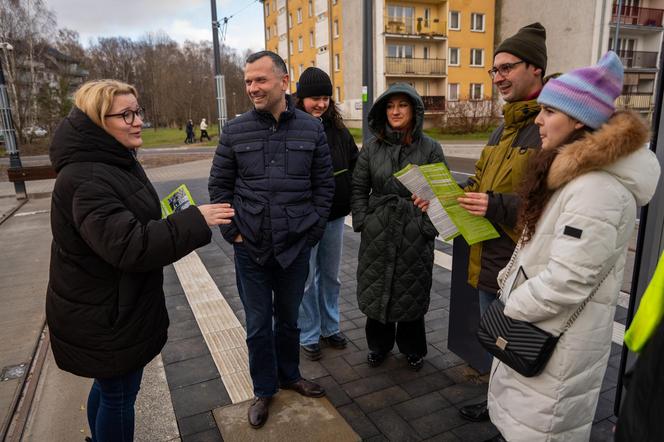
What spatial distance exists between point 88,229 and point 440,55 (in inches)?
1468

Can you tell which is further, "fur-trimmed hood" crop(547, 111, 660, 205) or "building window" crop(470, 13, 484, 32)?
"building window" crop(470, 13, 484, 32)

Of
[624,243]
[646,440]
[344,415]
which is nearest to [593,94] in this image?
[624,243]

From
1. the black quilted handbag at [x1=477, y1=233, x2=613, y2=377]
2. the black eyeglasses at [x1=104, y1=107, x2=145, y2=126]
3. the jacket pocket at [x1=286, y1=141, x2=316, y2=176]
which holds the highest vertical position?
the black eyeglasses at [x1=104, y1=107, x2=145, y2=126]

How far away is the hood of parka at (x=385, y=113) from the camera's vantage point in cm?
296

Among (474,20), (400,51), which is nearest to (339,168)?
(400,51)

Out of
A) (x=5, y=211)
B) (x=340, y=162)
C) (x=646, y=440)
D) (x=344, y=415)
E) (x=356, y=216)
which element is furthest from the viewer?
(x=5, y=211)

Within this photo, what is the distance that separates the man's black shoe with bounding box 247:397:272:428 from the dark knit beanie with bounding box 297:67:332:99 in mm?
2097

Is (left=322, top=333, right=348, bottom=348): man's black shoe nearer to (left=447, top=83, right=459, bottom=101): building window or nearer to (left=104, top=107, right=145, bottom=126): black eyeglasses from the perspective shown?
(left=104, top=107, right=145, bottom=126): black eyeglasses

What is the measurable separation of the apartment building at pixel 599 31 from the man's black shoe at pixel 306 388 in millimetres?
30949

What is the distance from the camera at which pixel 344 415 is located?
285 cm

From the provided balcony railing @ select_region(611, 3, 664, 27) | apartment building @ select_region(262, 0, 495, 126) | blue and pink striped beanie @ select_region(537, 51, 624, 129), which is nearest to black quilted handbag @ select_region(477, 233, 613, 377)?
blue and pink striped beanie @ select_region(537, 51, 624, 129)

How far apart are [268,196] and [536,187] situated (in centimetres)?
141

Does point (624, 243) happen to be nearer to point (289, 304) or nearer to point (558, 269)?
point (558, 269)

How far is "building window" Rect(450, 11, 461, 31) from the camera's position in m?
34.8
